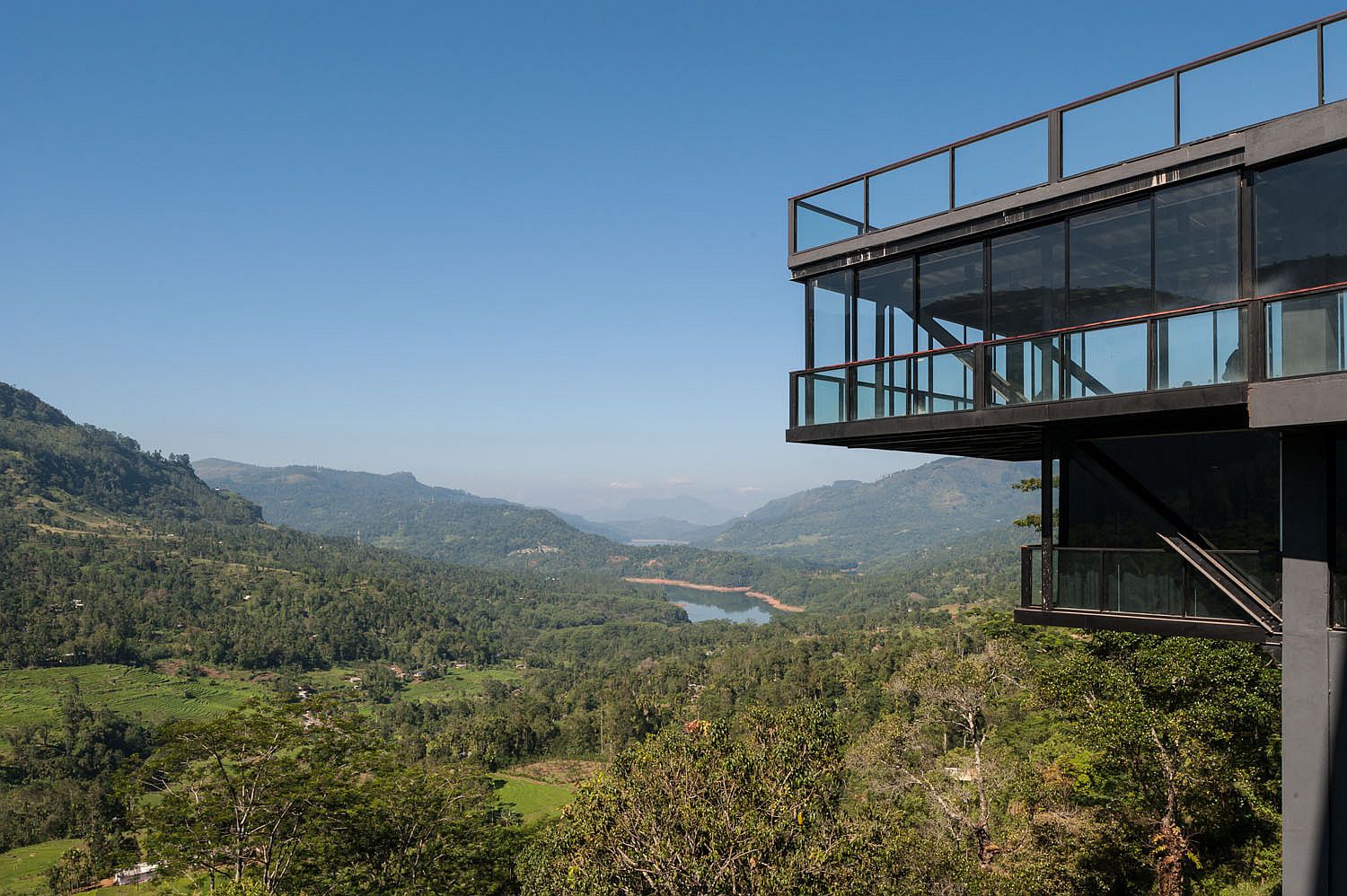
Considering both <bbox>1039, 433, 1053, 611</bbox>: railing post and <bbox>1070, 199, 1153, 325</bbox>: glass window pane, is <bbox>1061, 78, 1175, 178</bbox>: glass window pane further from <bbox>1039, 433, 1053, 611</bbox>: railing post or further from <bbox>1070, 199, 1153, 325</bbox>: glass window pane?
<bbox>1039, 433, 1053, 611</bbox>: railing post

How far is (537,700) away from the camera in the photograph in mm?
112188

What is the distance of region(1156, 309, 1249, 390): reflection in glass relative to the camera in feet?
28.2

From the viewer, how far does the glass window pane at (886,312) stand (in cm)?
1202

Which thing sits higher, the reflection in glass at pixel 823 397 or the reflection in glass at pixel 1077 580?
the reflection in glass at pixel 823 397

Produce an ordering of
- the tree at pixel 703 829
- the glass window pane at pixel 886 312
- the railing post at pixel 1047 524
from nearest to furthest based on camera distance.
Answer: the railing post at pixel 1047 524 < the glass window pane at pixel 886 312 < the tree at pixel 703 829

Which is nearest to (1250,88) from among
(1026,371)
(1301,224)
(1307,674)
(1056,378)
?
(1301,224)

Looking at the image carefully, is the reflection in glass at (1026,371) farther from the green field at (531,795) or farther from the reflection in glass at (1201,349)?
the green field at (531,795)

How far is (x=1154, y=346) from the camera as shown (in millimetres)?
9266

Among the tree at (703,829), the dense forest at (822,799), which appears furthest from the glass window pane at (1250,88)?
the tree at (703,829)

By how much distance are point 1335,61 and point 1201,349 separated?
3184 mm

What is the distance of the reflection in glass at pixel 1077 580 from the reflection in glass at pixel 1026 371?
90.3 inches

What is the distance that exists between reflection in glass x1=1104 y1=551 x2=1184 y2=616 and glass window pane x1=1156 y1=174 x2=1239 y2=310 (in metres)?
3.14

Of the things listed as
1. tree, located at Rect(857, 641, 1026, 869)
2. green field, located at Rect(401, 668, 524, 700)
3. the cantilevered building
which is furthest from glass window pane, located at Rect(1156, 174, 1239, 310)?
green field, located at Rect(401, 668, 524, 700)

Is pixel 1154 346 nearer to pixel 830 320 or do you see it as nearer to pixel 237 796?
pixel 830 320
